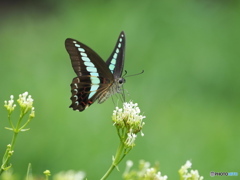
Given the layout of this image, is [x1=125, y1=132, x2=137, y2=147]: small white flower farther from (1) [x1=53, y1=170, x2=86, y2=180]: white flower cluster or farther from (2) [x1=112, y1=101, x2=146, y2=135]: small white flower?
(1) [x1=53, y1=170, x2=86, y2=180]: white flower cluster

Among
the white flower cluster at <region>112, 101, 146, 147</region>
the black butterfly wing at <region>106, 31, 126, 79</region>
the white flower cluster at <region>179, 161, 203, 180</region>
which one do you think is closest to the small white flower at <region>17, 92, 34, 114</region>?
the white flower cluster at <region>112, 101, 146, 147</region>

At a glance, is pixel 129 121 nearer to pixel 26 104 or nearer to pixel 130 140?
pixel 130 140

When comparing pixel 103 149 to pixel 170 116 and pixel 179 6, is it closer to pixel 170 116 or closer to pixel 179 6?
pixel 170 116

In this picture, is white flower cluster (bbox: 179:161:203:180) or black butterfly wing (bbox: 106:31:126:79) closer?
white flower cluster (bbox: 179:161:203:180)

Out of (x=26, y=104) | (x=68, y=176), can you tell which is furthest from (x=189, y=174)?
(x=26, y=104)

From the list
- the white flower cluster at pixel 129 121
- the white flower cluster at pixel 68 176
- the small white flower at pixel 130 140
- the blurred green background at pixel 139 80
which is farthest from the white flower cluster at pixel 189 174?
the blurred green background at pixel 139 80

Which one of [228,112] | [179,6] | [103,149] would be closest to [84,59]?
[103,149]
